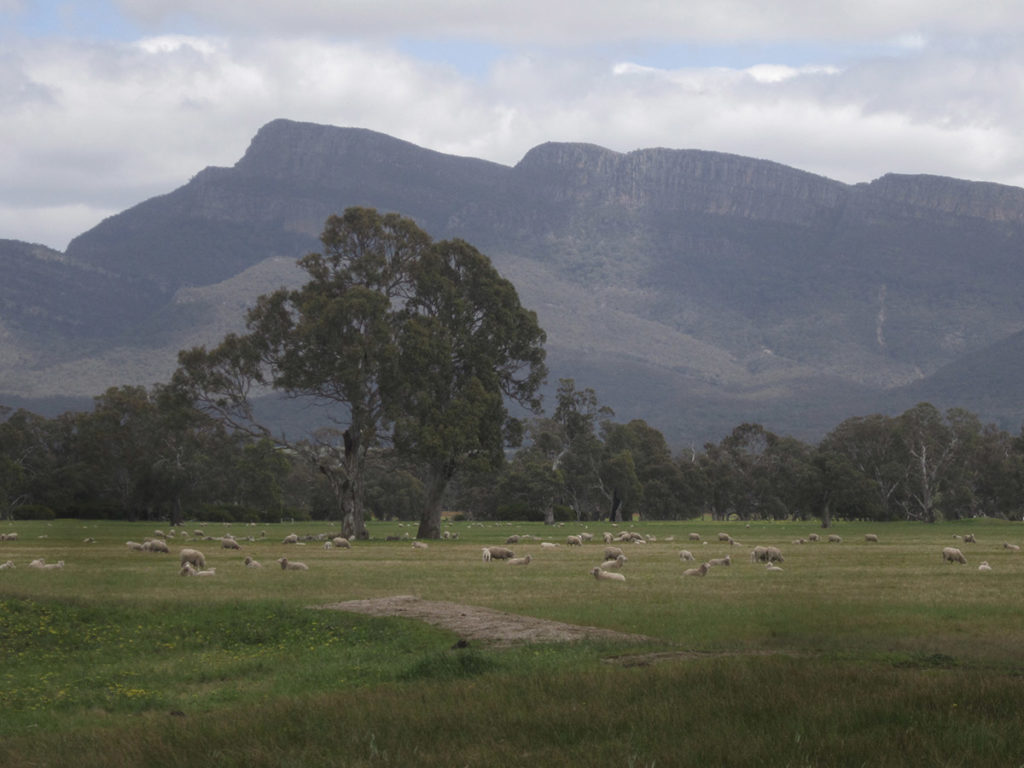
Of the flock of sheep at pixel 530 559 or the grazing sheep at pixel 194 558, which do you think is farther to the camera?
the grazing sheep at pixel 194 558

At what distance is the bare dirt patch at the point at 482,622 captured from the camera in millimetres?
15820

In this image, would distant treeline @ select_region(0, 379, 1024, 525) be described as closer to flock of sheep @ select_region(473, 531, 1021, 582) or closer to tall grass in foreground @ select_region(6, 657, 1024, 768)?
flock of sheep @ select_region(473, 531, 1021, 582)

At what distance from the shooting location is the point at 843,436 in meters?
107

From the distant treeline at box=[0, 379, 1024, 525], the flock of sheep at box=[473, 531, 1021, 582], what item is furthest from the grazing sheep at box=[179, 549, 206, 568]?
the distant treeline at box=[0, 379, 1024, 525]

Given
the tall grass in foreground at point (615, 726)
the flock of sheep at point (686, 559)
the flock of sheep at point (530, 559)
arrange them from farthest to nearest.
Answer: the flock of sheep at point (530, 559)
the flock of sheep at point (686, 559)
the tall grass in foreground at point (615, 726)

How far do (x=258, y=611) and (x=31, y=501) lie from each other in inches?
3220

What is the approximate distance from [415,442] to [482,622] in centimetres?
3548

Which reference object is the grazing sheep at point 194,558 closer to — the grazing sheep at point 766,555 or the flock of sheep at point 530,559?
the flock of sheep at point 530,559

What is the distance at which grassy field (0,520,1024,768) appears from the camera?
9203 mm

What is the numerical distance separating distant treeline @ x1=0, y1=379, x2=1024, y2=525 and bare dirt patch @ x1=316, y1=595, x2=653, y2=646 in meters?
51.4

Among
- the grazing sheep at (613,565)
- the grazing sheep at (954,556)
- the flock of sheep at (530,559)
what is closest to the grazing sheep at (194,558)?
the flock of sheep at (530,559)

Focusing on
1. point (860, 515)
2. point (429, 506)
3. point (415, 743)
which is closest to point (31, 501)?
point (429, 506)

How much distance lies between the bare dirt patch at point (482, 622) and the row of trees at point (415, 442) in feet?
101

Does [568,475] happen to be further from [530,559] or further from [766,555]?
[530,559]
